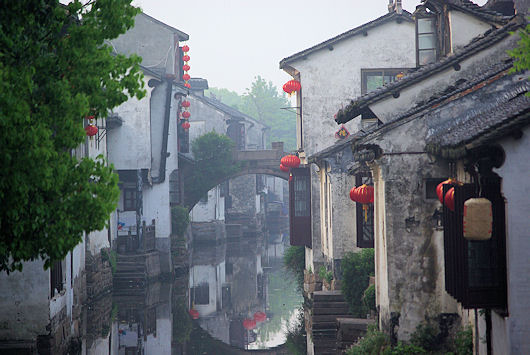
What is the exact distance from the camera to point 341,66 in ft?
73.8

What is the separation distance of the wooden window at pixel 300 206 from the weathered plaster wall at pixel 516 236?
46.5 ft

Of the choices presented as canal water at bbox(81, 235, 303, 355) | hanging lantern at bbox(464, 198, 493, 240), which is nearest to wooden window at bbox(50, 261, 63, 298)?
canal water at bbox(81, 235, 303, 355)

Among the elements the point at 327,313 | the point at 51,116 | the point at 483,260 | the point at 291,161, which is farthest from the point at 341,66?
the point at 51,116

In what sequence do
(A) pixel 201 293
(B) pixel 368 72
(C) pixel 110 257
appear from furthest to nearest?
(A) pixel 201 293 → (C) pixel 110 257 → (B) pixel 368 72

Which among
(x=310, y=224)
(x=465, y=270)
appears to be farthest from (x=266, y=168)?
(x=465, y=270)

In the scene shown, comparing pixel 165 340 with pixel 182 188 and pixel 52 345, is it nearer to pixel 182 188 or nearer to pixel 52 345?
pixel 52 345

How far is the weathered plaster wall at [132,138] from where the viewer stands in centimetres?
2711

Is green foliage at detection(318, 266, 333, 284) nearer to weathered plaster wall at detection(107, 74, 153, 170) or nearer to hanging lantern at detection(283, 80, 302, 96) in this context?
hanging lantern at detection(283, 80, 302, 96)

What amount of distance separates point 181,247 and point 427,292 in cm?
2025

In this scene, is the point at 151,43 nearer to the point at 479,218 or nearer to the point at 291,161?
the point at 291,161

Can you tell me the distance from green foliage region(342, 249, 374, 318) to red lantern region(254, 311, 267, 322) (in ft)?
19.9

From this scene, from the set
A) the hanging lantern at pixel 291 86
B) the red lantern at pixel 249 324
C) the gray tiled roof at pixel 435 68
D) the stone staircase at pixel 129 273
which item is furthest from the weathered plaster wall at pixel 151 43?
the gray tiled roof at pixel 435 68

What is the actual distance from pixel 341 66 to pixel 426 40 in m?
7.95

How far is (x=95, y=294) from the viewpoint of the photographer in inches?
906
